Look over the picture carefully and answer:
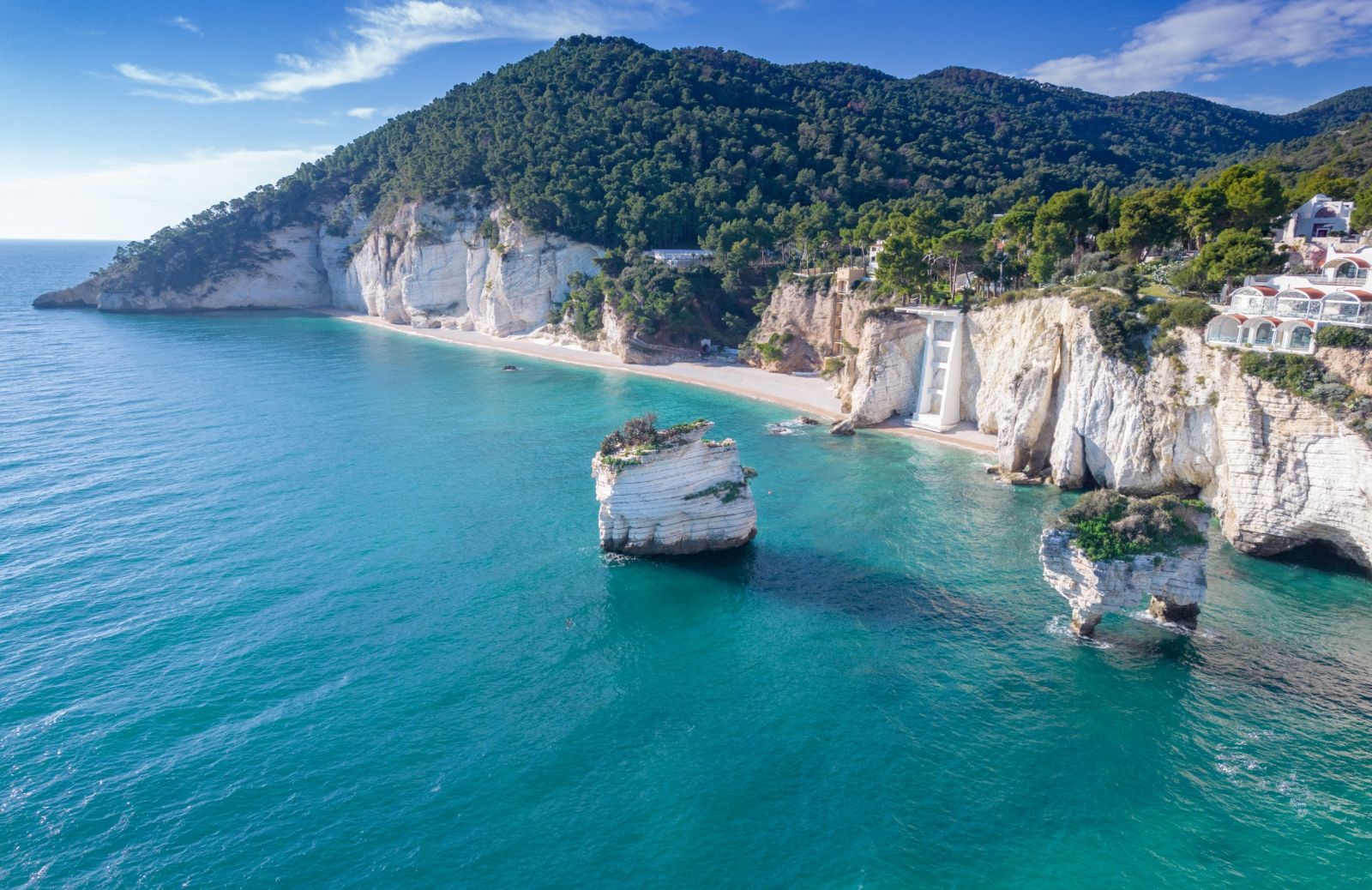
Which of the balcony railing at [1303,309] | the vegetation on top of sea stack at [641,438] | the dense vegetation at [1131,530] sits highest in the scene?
the balcony railing at [1303,309]

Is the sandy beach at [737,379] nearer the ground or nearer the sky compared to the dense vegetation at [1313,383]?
nearer the ground

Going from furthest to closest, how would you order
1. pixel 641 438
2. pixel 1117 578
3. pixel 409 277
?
pixel 409 277 → pixel 641 438 → pixel 1117 578

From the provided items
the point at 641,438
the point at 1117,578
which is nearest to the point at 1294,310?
the point at 1117,578

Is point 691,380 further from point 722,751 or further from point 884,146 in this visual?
point 884,146

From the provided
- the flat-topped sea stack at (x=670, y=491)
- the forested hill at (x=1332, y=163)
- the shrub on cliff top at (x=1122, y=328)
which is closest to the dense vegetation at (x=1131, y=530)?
the flat-topped sea stack at (x=670, y=491)

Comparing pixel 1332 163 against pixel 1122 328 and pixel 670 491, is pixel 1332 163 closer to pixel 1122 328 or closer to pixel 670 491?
pixel 1122 328

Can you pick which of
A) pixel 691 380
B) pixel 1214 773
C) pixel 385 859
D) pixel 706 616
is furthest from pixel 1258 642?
pixel 691 380

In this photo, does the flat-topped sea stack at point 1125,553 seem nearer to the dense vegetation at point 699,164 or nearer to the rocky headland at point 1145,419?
the rocky headland at point 1145,419

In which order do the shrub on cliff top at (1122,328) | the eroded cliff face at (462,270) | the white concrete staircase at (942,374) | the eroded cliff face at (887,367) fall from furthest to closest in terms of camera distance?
the eroded cliff face at (462,270), the eroded cliff face at (887,367), the white concrete staircase at (942,374), the shrub on cliff top at (1122,328)
